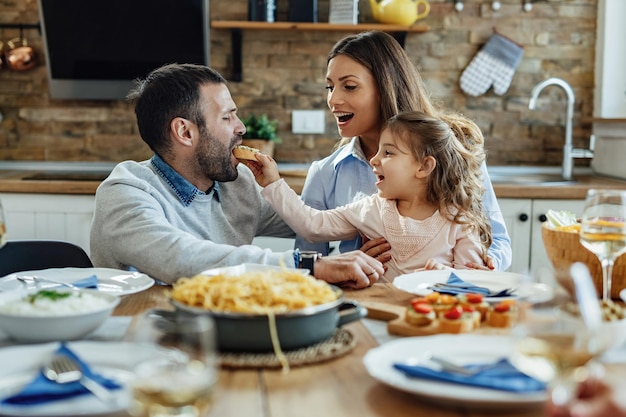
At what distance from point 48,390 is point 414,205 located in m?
1.56

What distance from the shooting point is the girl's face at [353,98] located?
265cm

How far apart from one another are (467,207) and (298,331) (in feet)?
4.06

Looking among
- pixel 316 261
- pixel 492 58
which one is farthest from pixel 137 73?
pixel 316 261

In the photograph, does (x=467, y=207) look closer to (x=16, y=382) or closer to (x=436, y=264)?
(x=436, y=264)

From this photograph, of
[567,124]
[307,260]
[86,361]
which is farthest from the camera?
[567,124]

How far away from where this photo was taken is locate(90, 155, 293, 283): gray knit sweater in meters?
1.89

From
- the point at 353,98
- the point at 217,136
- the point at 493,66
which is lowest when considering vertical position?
the point at 217,136

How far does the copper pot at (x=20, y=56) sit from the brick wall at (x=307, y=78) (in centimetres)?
4

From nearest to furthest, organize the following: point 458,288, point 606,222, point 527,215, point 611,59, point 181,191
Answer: point 606,222 → point 458,288 → point 181,191 → point 527,215 → point 611,59

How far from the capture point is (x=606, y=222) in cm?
148

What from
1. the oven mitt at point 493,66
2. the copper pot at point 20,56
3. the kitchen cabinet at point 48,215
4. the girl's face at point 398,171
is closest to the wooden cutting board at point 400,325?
the girl's face at point 398,171

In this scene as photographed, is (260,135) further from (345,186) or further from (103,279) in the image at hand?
(103,279)

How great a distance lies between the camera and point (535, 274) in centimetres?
106

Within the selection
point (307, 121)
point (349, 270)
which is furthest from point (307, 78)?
point (349, 270)
